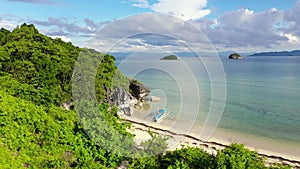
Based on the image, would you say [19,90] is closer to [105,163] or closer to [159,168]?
[105,163]

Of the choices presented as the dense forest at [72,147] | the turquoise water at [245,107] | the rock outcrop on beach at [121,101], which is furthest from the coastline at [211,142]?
the dense forest at [72,147]

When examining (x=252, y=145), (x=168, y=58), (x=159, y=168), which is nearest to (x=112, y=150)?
(x=159, y=168)

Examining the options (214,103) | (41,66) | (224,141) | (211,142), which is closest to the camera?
(41,66)

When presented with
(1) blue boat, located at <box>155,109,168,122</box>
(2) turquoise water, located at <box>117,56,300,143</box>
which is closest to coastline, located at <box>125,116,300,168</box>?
(1) blue boat, located at <box>155,109,168,122</box>

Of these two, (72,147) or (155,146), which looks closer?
(72,147)

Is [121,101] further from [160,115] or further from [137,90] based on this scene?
[137,90]

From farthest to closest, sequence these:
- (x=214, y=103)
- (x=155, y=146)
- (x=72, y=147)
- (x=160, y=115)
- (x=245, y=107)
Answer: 1. (x=245, y=107)
2. (x=214, y=103)
3. (x=160, y=115)
4. (x=155, y=146)
5. (x=72, y=147)

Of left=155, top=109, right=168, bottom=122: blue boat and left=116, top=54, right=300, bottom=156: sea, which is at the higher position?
left=116, top=54, right=300, bottom=156: sea

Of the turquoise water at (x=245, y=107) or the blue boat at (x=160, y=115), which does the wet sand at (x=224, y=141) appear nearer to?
the blue boat at (x=160, y=115)

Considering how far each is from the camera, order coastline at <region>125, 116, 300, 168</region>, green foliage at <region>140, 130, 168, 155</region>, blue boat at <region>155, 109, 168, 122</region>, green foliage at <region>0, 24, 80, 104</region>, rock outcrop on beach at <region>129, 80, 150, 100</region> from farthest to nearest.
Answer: rock outcrop on beach at <region>129, 80, 150, 100</region>, blue boat at <region>155, 109, 168, 122</region>, coastline at <region>125, 116, 300, 168</region>, green foliage at <region>0, 24, 80, 104</region>, green foliage at <region>140, 130, 168, 155</region>

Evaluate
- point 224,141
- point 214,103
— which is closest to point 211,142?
point 224,141

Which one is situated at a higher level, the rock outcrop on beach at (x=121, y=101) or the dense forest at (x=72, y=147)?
the rock outcrop on beach at (x=121, y=101)

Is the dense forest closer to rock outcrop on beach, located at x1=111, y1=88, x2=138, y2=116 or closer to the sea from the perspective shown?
the sea

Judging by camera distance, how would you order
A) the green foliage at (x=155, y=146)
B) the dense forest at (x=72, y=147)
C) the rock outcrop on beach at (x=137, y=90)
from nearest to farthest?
the dense forest at (x=72, y=147) < the green foliage at (x=155, y=146) < the rock outcrop on beach at (x=137, y=90)
